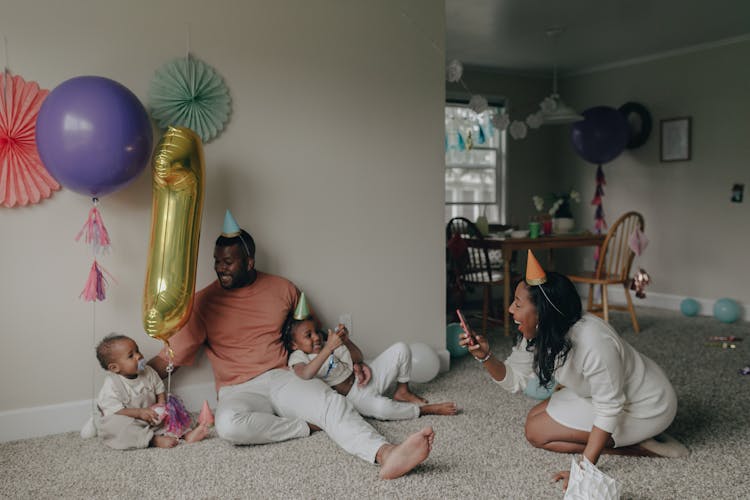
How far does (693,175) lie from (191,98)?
14.8 ft

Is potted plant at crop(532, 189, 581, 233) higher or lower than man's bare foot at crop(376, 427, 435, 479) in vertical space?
higher

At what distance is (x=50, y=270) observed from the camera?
2684 millimetres

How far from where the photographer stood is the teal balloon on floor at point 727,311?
5.03 meters

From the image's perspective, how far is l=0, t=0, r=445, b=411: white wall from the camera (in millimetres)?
2664

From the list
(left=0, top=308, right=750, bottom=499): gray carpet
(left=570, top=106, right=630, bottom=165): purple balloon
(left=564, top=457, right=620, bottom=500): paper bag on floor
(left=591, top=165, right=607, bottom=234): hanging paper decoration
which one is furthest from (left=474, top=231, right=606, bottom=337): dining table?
(left=564, top=457, right=620, bottom=500): paper bag on floor

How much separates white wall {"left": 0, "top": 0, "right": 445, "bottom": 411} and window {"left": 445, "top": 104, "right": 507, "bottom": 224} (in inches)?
104

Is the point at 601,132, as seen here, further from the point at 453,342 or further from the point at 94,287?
the point at 94,287

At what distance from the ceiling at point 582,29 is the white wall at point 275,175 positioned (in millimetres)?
1229

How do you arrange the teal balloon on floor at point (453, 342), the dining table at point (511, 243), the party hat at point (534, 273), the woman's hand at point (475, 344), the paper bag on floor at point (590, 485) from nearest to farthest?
the paper bag on floor at point (590, 485)
the party hat at point (534, 273)
the woman's hand at point (475, 344)
the teal balloon on floor at point (453, 342)
the dining table at point (511, 243)

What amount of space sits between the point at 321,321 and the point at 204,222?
79cm

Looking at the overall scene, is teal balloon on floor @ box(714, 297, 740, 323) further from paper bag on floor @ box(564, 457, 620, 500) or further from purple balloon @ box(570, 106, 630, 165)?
paper bag on floor @ box(564, 457, 620, 500)

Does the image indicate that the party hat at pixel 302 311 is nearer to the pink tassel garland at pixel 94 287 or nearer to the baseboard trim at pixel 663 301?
the pink tassel garland at pixel 94 287

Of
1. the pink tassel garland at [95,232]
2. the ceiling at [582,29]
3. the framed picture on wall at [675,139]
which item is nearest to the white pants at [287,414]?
the pink tassel garland at [95,232]

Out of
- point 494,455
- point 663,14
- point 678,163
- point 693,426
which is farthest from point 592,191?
point 494,455
